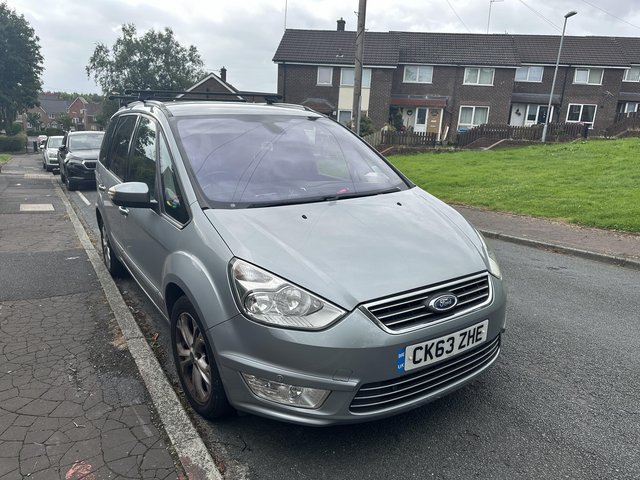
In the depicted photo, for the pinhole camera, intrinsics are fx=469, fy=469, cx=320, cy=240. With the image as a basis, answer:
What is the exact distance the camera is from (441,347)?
2.40m

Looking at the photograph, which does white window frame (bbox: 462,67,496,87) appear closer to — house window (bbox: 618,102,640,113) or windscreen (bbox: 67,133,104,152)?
house window (bbox: 618,102,640,113)

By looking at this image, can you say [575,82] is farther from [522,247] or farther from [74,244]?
[74,244]

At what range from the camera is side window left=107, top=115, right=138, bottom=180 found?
437cm

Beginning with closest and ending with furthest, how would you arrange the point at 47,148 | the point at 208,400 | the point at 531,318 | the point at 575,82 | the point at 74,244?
the point at 208,400 → the point at 531,318 → the point at 74,244 → the point at 47,148 → the point at 575,82

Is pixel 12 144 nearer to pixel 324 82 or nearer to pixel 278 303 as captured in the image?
pixel 324 82

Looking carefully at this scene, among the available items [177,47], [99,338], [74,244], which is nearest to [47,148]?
[74,244]

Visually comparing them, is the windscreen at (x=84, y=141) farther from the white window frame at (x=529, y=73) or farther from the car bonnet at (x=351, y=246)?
the white window frame at (x=529, y=73)

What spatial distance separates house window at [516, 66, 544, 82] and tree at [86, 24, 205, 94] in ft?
127

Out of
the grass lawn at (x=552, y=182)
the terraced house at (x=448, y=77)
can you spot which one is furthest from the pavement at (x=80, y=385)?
the terraced house at (x=448, y=77)

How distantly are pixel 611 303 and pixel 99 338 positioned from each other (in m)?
4.92

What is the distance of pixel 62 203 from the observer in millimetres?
11359

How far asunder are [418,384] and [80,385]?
2266 millimetres

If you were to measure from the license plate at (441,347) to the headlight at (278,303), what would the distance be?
1.32 ft

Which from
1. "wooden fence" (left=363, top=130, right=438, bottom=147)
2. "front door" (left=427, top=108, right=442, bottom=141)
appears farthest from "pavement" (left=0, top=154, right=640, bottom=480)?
"front door" (left=427, top=108, right=442, bottom=141)
